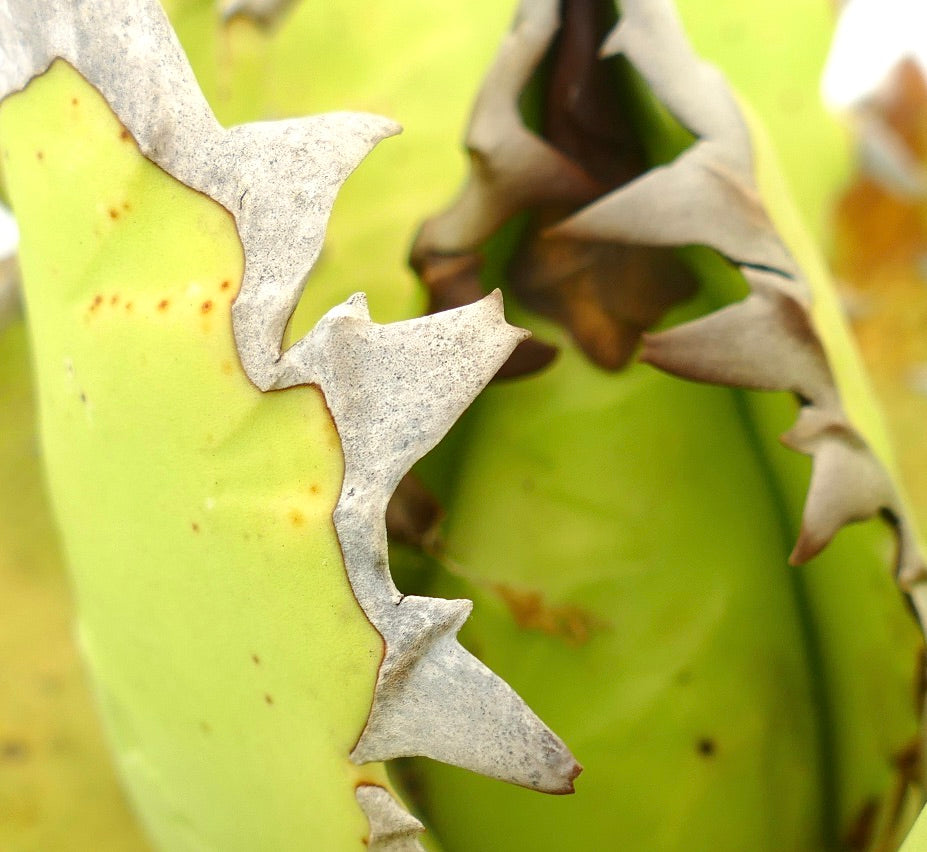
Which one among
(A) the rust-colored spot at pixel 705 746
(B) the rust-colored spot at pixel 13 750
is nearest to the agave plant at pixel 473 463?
(A) the rust-colored spot at pixel 705 746

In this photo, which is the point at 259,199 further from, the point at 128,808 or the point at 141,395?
the point at 128,808

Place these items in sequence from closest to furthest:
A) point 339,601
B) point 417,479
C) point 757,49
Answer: point 339,601 → point 417,479 → point 757,49

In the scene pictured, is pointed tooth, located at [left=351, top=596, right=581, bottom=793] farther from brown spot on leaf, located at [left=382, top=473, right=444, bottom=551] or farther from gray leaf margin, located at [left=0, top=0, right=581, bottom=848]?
brown spot on leaf, located at [left=382, top=473, right=444, bottom=551]

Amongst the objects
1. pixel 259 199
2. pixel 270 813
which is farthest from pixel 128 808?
pixel 259 199

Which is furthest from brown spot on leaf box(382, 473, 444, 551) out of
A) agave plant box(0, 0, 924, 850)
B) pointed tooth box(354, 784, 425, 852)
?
pointed tooth box(354, 784, 425, 852)

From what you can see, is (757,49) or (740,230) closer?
(740,230)

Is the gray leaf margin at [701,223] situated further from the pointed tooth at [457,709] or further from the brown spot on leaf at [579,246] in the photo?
the pointed tooth at [457,709]

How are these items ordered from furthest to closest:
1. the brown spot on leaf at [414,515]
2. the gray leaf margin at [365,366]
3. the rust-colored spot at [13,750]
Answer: the rust-colored spot at [13,750] < the brown spot on leaf at [414,515] < the gray leaf margin at [365,366]
